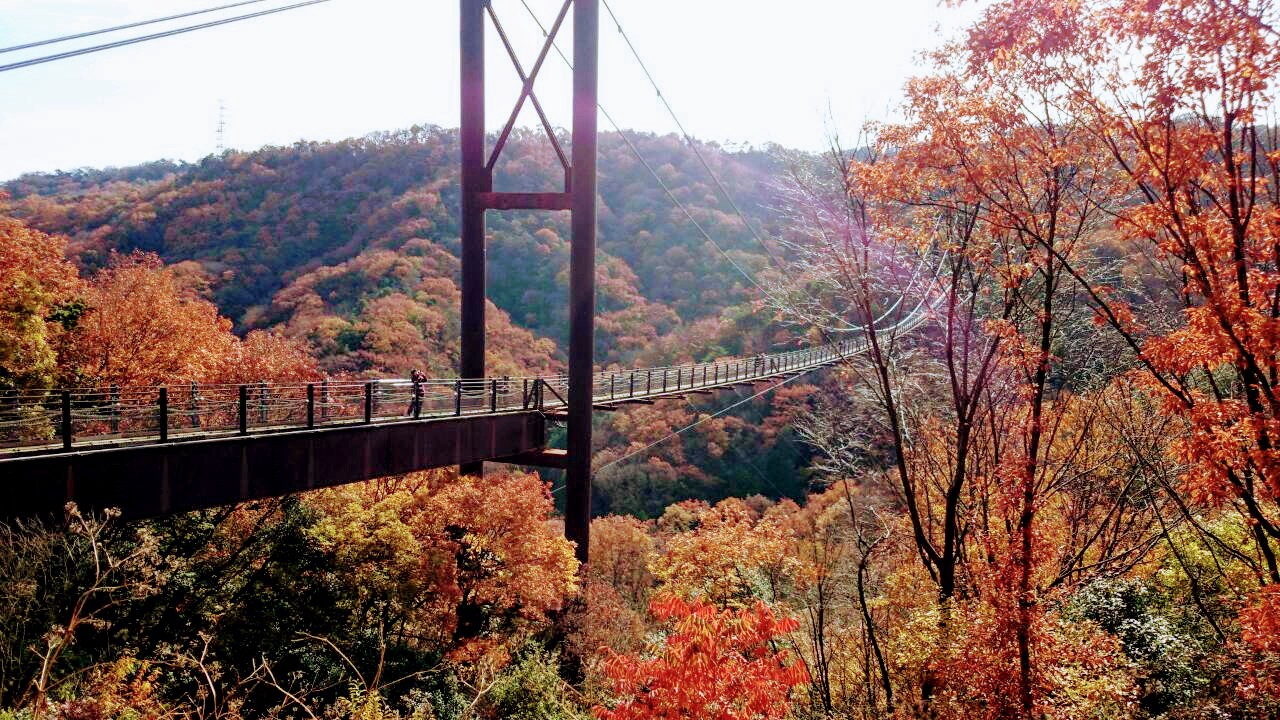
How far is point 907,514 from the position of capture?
15.9m

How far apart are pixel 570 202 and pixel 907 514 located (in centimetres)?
950

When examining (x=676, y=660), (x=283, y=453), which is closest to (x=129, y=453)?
(x=283, y=453)

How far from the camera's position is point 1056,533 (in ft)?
32.6

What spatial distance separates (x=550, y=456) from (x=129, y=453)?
24.0 feet

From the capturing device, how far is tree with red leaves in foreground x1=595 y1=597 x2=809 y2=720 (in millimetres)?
6165

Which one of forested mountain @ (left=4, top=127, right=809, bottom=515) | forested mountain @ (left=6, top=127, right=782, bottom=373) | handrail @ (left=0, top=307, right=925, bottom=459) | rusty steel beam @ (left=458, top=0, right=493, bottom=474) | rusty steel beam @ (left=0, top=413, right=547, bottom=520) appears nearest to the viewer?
rusty steel beam @ (left=0, top=413, right=547, bottom=520)

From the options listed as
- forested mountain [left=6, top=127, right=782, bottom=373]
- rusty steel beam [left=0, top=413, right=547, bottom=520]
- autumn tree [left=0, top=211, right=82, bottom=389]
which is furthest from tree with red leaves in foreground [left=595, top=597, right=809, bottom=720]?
forested mountain [left=6, top=127, right=782, bottom=373]

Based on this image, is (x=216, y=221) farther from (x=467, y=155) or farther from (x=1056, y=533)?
(x=1056, y=533)

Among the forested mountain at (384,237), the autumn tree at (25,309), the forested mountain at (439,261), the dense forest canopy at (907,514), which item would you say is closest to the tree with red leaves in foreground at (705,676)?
the dense forest canopy at (907,514)

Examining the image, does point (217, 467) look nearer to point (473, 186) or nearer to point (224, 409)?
point (224, 409)

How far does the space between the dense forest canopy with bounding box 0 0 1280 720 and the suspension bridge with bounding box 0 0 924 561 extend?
565 millimetres

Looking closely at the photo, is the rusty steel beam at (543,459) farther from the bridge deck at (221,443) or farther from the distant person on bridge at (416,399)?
the distant person on bridge at (416,399)

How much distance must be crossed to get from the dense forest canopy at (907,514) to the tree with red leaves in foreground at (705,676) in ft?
0.11

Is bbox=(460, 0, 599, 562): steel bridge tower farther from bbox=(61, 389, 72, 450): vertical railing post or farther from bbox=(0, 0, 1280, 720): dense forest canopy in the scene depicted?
bbox=(61, 389, 72, 450): vertical railing post
